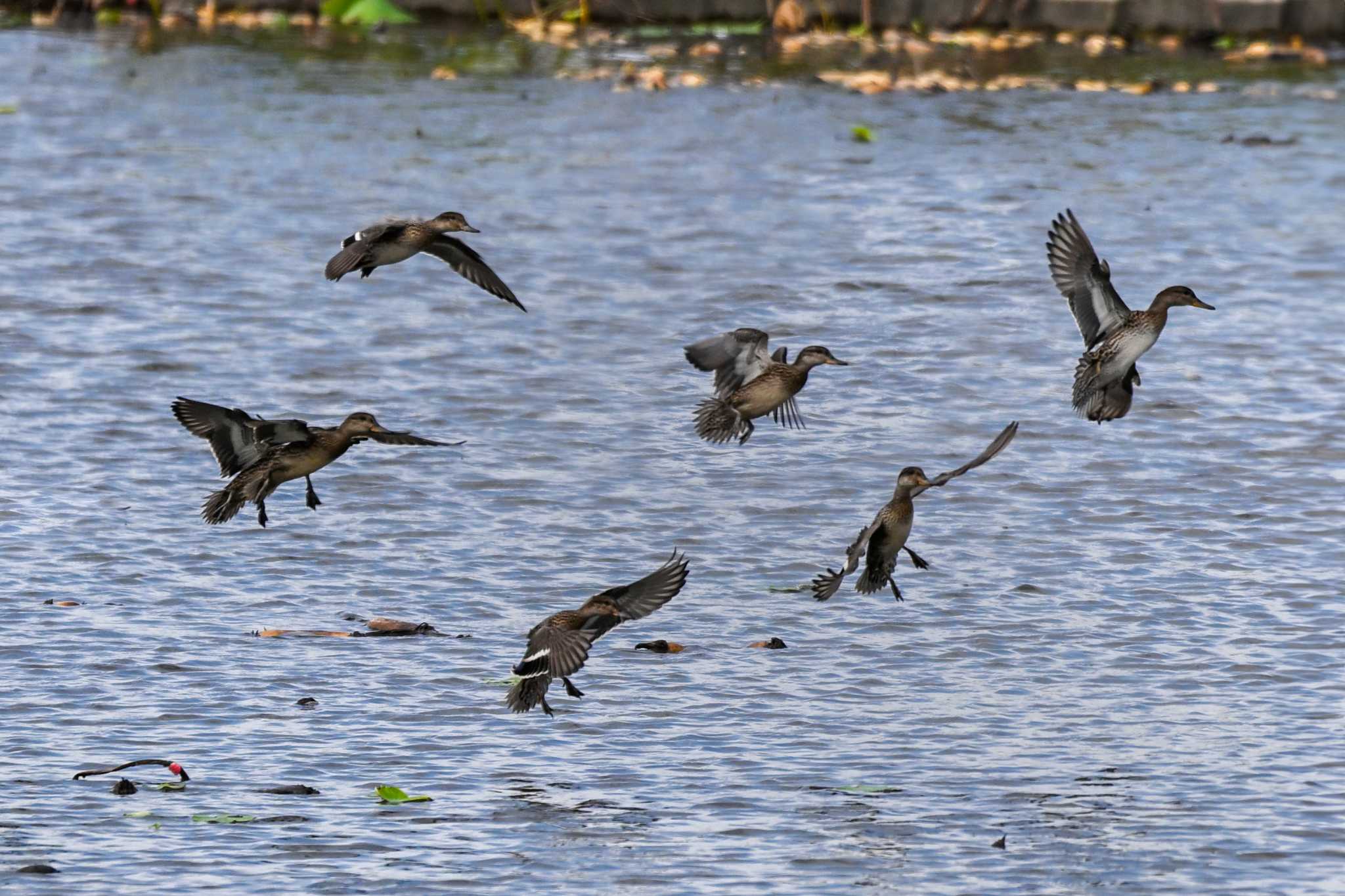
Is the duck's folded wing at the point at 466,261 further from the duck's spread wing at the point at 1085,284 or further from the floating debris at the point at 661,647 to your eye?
the duck's spread wing at the point at 1085,284

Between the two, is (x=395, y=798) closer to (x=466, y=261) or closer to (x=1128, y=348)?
(x=466, y=261)

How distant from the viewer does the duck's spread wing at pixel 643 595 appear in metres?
8.29

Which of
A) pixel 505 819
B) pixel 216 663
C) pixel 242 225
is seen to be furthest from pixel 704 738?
pixel 242 225

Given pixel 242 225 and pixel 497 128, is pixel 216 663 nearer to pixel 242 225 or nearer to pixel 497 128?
pixel 242 225

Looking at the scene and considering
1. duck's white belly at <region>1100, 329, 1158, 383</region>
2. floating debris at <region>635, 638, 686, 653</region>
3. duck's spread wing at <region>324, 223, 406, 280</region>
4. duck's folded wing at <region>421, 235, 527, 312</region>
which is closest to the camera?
duck's white belly at <region>1100, 329, 1158, 383</region>

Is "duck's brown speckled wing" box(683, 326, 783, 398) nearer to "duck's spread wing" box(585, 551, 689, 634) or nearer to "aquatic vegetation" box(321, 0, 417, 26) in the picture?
"duck's spread wing" box(585, 551, 689, 634)

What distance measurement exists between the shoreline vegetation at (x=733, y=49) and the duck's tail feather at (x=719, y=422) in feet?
61.2

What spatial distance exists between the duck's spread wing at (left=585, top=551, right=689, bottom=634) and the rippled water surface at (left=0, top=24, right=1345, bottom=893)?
67cm

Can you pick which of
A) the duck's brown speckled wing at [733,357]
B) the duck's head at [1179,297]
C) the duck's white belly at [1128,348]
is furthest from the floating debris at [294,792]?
the duck's head at [1179,297]

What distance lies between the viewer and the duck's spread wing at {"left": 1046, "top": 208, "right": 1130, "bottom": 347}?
9.42 metres

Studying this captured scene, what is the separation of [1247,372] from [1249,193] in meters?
6.82

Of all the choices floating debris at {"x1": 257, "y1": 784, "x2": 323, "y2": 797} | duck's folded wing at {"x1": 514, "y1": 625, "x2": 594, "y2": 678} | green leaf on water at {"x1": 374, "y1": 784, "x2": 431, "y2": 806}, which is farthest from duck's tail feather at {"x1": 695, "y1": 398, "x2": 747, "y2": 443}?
floating debris at {"x1": 257, "y1": 784, "x2": 323, "y2": 797}

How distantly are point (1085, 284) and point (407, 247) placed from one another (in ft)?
9.30

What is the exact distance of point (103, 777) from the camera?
853cm
